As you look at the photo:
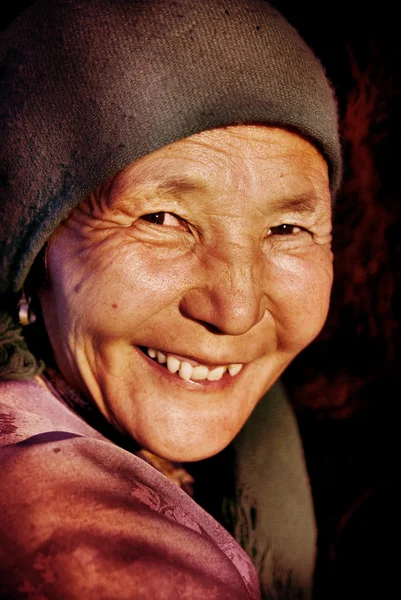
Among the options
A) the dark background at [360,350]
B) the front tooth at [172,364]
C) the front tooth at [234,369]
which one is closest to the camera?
the front tooth at [172,364]

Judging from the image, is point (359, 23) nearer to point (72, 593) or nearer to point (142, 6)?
point (142, 6)

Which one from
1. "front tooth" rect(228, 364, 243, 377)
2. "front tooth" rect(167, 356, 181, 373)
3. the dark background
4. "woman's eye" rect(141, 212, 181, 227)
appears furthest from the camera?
the dark background

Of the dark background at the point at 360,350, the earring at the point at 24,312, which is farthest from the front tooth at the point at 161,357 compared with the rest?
the dark background at the point at 360,350

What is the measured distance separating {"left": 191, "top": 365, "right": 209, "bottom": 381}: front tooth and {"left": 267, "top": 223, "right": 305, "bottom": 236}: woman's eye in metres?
0.41

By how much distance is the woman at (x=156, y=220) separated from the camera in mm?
1211

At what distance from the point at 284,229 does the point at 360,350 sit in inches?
52.9

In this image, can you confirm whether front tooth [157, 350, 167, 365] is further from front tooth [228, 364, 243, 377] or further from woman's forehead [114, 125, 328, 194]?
woman's forehead [114, 125, 328, 194]

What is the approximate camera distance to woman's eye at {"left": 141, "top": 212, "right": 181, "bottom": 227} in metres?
1.32

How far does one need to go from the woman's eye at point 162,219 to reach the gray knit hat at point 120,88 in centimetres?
15

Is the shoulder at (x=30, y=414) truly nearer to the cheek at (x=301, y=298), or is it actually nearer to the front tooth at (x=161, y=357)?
the front tooth at (x=161, y=357)

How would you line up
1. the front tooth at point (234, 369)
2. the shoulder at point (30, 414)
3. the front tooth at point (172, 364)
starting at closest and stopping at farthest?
1. the shoulder at point (30, 414)
2. the front tooth at point (172, 364)
3. the front tooth at point (234, 369)

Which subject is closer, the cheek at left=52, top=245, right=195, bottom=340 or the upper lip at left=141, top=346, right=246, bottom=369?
the cheek at left=52, top=245, right=195, bottom=340

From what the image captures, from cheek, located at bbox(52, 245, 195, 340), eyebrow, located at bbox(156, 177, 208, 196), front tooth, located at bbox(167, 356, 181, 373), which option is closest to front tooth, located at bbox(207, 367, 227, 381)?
front tooth, located at bbox(167, 356, 181, 373)

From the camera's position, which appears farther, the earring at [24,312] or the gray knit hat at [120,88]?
the earring at [24,312]
